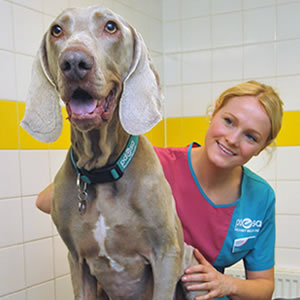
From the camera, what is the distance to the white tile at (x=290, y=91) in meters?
2.59

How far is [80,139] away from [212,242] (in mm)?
756

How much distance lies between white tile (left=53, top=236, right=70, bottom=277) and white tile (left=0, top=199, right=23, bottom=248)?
25 centimetres

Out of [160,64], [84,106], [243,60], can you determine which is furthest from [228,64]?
[84,106]

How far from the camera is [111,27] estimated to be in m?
1.00

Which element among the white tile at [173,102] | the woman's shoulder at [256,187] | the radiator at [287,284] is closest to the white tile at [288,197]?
the radiator at [287,284]

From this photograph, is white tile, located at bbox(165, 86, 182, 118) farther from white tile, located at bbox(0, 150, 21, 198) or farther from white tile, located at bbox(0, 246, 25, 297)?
white tile, located at bbox(0, 246, 25, 297)

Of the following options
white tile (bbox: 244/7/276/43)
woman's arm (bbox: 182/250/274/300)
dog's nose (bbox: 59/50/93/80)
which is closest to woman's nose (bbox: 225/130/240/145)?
woman's arm (bbox: 182/250/274/300)

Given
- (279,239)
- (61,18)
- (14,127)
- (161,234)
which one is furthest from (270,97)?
(279,239)

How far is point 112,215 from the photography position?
3.70 feet

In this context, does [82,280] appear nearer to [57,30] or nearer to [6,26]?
[57,30]

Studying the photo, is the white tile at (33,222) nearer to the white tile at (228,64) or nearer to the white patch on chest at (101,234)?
the white patch on chest at (101,234)

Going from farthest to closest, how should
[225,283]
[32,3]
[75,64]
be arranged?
[32,3] < [225,283] < [75,64]

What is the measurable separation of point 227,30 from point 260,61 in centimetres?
33

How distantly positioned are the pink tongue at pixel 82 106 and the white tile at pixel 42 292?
1.32 meters
